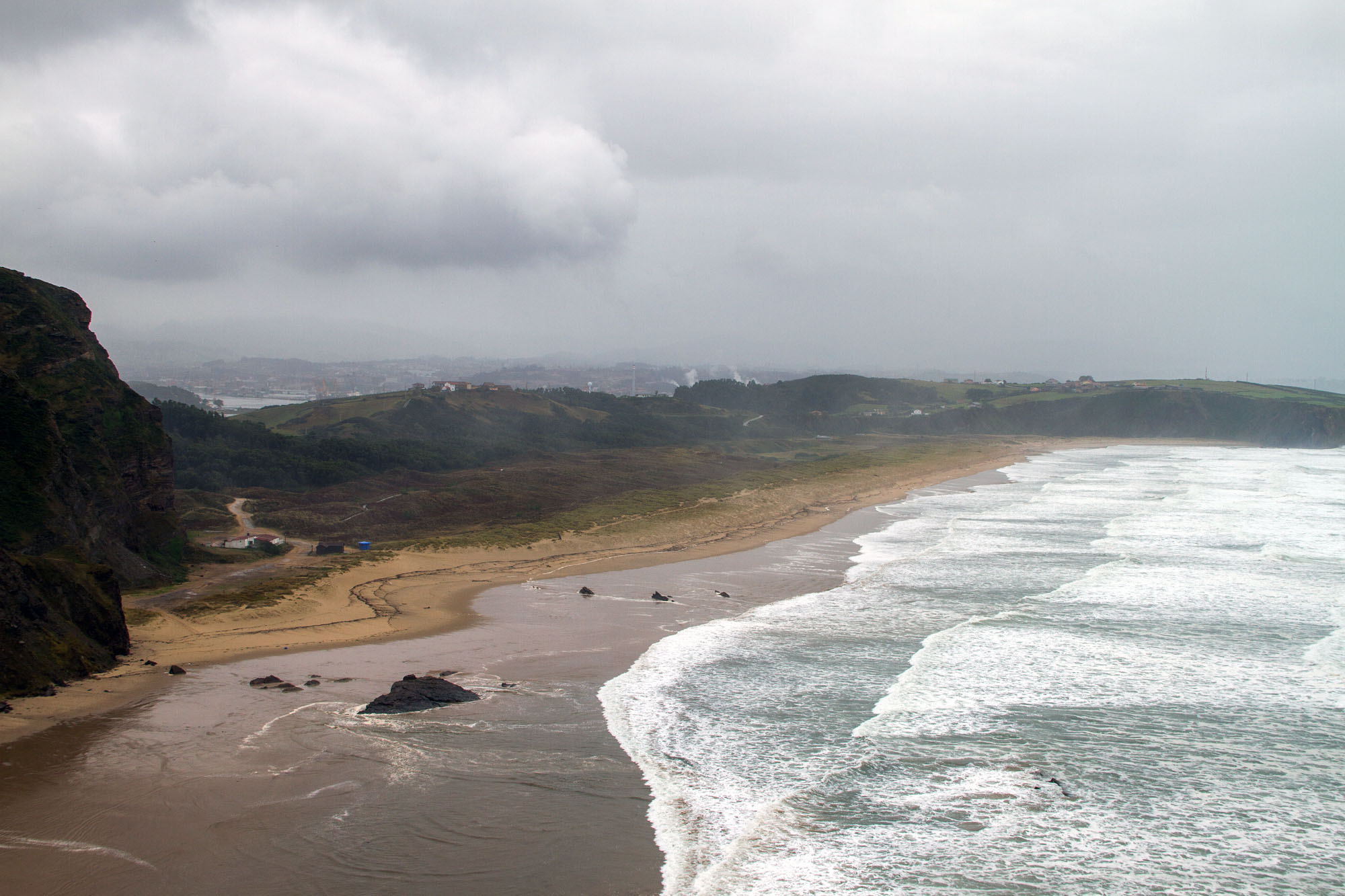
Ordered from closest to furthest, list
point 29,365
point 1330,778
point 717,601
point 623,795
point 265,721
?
1. point 623,795
2. point 1330,778
3. point 265,721
4. point 717,601
5. point 29,365

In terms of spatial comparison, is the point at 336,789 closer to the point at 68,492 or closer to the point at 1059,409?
the point at 68,492

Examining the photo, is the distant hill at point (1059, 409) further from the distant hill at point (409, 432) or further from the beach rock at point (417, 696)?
the beach rock at point (417, 696)

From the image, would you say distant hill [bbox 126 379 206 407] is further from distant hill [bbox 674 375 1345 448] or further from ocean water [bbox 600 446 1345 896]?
ocean water [bbox 600 446 1345 896]

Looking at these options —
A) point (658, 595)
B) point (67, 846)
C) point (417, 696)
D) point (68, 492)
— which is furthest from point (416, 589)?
point (67, 846)

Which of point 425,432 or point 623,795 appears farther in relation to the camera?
point 425,432

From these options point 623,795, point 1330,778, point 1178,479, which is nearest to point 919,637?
point 1330,778

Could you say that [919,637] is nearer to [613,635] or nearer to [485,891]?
[613,635]

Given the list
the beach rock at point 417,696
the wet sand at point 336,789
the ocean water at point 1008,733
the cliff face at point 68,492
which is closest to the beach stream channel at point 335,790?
the wet sand at point 336,789
